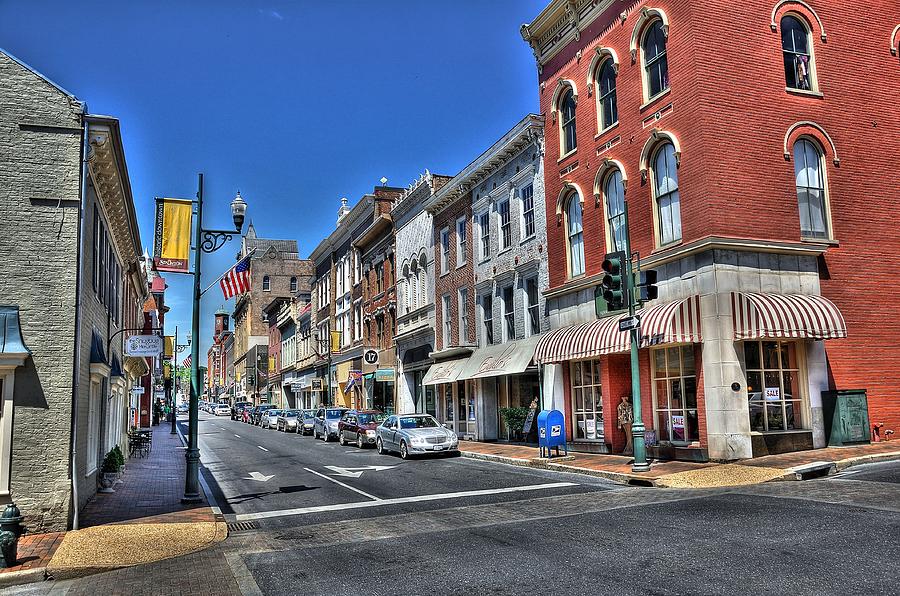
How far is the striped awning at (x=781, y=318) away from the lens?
56.0ft

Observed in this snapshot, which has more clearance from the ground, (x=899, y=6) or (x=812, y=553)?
(x=899, y=6)

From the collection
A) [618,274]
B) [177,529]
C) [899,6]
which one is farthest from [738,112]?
[177,529]

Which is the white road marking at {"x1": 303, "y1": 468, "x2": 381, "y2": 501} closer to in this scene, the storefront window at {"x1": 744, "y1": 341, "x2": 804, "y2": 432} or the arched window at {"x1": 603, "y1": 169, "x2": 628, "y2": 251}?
the storefront window at {"x1": 744, "y1": 341, "x2": 804, "y2": 432}

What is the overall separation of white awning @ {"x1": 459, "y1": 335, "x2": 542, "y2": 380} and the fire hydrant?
1805 centimetres

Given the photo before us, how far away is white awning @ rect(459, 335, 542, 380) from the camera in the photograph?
26.2m

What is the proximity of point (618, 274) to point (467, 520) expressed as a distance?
24.1 ft

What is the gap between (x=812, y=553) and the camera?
823cm

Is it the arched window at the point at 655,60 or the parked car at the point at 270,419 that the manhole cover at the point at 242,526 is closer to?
the arched window at the point at 655,60

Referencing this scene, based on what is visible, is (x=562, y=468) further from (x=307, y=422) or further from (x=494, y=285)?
(x=307, y=422)

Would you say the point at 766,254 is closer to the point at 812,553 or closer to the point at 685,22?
the point at 685,22

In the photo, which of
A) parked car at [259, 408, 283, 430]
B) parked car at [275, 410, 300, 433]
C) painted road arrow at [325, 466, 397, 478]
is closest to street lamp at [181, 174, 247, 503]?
painted road arrow at [325, 466, 397, 478]

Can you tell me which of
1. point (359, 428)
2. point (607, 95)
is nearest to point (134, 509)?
point (359, 428)

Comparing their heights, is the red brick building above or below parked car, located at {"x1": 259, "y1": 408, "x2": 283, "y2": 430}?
above

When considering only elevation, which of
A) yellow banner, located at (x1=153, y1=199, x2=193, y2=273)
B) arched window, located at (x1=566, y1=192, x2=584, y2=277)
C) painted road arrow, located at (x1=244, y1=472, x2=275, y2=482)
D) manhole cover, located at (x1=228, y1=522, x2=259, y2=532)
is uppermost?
arched window, located at (x1=566, y1=192, x2=584, y2=277)
